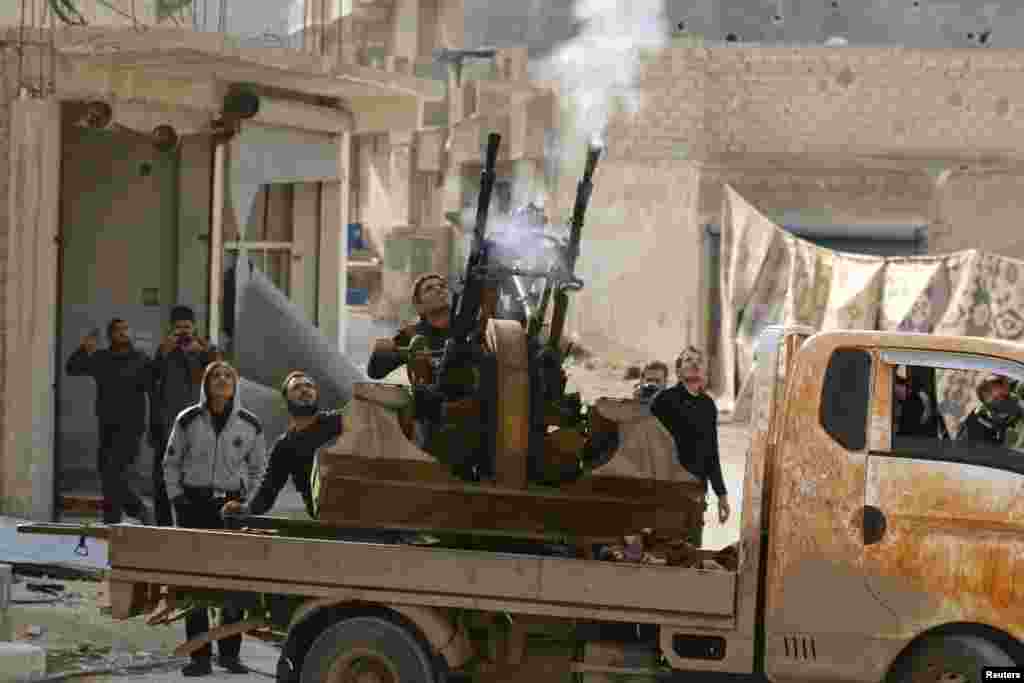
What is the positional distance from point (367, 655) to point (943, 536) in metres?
2.30

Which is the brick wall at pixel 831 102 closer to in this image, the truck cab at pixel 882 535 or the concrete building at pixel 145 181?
the concrete building at pixel 145 181

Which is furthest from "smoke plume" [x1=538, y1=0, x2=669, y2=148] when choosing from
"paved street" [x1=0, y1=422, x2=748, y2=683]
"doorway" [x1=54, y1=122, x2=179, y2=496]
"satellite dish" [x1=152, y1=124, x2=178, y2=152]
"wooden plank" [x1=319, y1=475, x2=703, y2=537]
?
"wooden plank" [x1=319, y1=475, x2=703, y2=537]

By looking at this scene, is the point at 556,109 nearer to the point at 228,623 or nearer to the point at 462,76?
the point at 462,76

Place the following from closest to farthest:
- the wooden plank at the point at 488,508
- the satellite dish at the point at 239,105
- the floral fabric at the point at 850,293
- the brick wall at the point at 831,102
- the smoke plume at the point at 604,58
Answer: the wooden plank at the point at 488,508 < the satellite dish at the point at 239,105 < the floral fabric at the point at 850,293 < the smoke plume at the point at 604,58 < the brick wall at the point at 831,102

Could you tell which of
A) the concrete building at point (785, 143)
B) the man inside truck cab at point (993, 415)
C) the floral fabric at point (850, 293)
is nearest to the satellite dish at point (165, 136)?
the floral fabric at point (850, 293)

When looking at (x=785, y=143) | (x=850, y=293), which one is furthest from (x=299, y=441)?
(x=785, y=143)

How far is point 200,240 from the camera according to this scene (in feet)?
57.5

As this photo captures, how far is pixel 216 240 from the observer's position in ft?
55.7

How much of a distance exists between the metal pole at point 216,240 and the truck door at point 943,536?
965 centimetres

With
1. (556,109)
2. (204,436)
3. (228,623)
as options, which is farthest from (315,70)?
(556,109)

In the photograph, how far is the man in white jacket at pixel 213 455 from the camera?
10.5 m

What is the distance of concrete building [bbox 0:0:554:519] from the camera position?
14.9 metres

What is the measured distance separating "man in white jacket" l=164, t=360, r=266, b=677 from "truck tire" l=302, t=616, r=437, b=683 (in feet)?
6.63

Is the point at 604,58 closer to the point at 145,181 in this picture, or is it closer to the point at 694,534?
the point at 145,181
